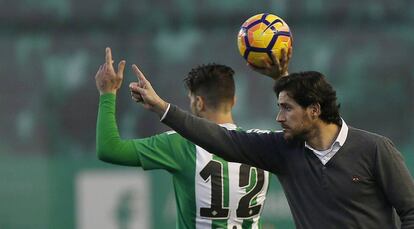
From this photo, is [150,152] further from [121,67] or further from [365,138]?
[365,138]

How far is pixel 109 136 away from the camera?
204 inches

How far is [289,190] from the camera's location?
471cm

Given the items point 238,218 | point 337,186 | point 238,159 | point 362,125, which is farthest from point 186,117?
point 362,125

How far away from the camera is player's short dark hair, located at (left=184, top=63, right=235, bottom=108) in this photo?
5.63m

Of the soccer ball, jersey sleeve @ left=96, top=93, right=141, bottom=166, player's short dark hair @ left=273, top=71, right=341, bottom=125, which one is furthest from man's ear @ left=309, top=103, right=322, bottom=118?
jersey sleeve @ left=96, top=93, right=141, bottom=166

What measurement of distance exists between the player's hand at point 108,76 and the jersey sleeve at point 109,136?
0.04 m

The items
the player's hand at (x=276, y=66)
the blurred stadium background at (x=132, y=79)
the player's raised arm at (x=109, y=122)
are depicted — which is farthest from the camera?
the blurred stadium background at (x=132, y=79)

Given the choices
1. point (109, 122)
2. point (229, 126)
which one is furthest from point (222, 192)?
point (109, 122)

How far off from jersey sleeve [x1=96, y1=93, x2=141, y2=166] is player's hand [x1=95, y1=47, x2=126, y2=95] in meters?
0.04

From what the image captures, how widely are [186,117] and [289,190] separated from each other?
0.60 meters

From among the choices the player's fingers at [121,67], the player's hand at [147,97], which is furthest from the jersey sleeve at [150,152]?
→ the player's hand at [147,97]

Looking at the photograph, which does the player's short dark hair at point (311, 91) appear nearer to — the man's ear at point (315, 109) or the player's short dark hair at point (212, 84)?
the man's ear at point (315, 109)

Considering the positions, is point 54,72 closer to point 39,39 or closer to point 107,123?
point 39,39

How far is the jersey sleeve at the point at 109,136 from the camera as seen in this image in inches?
201
